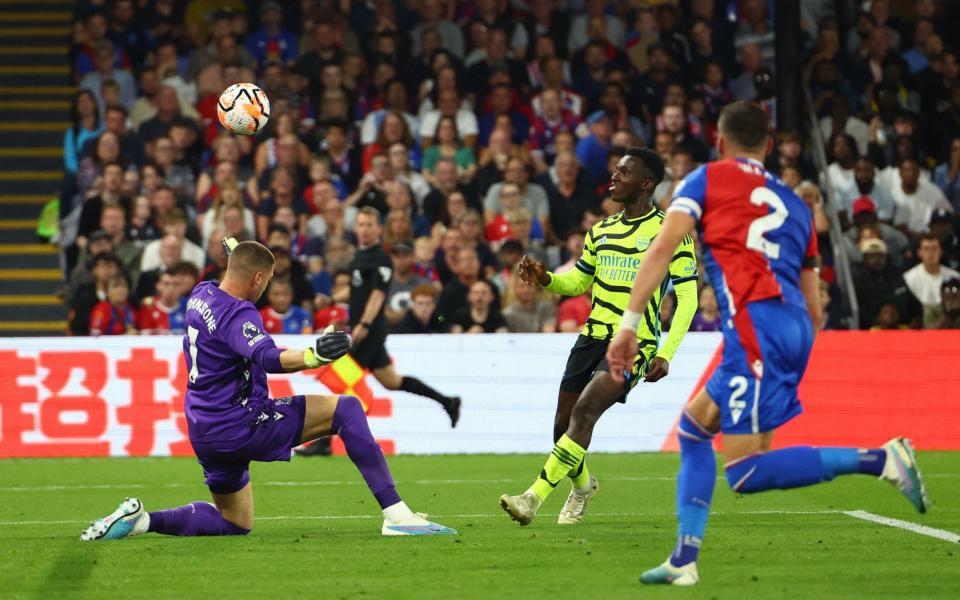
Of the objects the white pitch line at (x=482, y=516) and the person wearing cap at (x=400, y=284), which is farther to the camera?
the person wearing cap at (x=400, y=284)

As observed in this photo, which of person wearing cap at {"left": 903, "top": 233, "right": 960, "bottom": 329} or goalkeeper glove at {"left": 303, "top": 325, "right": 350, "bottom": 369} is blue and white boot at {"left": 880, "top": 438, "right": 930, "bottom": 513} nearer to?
goalkeeper glove at {"left": 303, "top": 325, "right": 350, "bottom": 369}

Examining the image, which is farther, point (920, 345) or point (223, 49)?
point (223, 49)

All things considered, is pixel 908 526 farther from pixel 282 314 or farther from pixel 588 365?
pixel 282 314

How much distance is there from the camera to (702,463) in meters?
6.80

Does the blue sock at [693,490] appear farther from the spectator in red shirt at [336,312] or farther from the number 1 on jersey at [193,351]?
the spectator in red shirt at [336,312]

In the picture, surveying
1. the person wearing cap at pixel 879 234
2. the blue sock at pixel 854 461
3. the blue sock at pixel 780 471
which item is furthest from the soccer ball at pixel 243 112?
the blue sock at pixel 854 461

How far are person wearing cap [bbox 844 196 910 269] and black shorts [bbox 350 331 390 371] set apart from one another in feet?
20.0

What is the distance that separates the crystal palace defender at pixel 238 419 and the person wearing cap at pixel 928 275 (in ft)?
31.6

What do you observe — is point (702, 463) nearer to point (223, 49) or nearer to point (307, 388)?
point (307, 388)

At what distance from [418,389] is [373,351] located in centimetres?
58

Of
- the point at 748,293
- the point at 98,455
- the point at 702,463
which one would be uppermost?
the point at 748,293

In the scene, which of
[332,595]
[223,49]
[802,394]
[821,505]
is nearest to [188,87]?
[223,49]

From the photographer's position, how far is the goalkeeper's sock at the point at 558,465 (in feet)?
29.8

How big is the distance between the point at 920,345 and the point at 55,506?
338 inches
